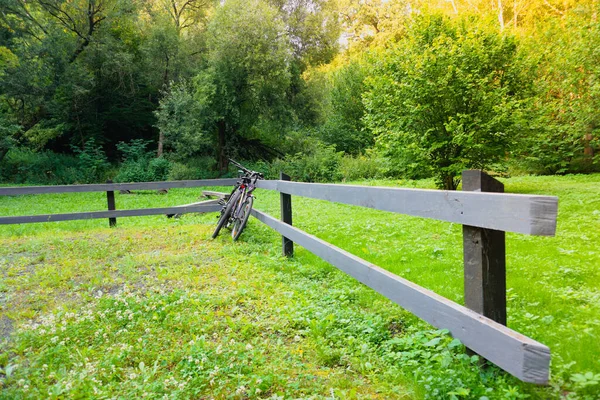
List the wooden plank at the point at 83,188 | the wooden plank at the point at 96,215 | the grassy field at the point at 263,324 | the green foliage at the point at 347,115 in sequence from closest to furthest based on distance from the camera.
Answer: the grassy field at the point at 263,324, the wooden plank at the point at 96,215, the wooden plank at the point at 83,188, the green foliage at the point at 347,115

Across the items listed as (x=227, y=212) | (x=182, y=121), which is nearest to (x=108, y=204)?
(x=227, y=212)

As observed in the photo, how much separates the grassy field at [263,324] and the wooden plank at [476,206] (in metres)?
0.78

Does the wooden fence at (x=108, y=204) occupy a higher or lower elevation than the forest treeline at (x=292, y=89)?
lower

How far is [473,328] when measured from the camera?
70.6 inches

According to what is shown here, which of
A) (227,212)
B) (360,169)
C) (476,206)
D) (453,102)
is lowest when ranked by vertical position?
(227,212)

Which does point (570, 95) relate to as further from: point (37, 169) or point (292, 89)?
point (37, 169)

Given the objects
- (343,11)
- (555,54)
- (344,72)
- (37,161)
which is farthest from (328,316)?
(343,11)

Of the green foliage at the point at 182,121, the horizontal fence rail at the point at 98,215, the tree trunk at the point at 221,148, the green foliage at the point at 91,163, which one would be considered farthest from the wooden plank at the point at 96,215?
the tree trunk at the point at 221,148

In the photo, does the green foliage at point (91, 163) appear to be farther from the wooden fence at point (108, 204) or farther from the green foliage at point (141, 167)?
the wooden fence at point (108, 204)

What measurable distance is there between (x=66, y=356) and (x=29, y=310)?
1286 mm

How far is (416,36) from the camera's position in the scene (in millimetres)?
13523

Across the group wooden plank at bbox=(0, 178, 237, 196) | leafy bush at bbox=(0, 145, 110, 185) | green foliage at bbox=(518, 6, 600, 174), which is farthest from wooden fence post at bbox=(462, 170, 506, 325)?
leafy bush at bbox=(0, 145, 110, 185)

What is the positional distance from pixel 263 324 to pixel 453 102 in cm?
1077

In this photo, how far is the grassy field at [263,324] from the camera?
2.23 meters
